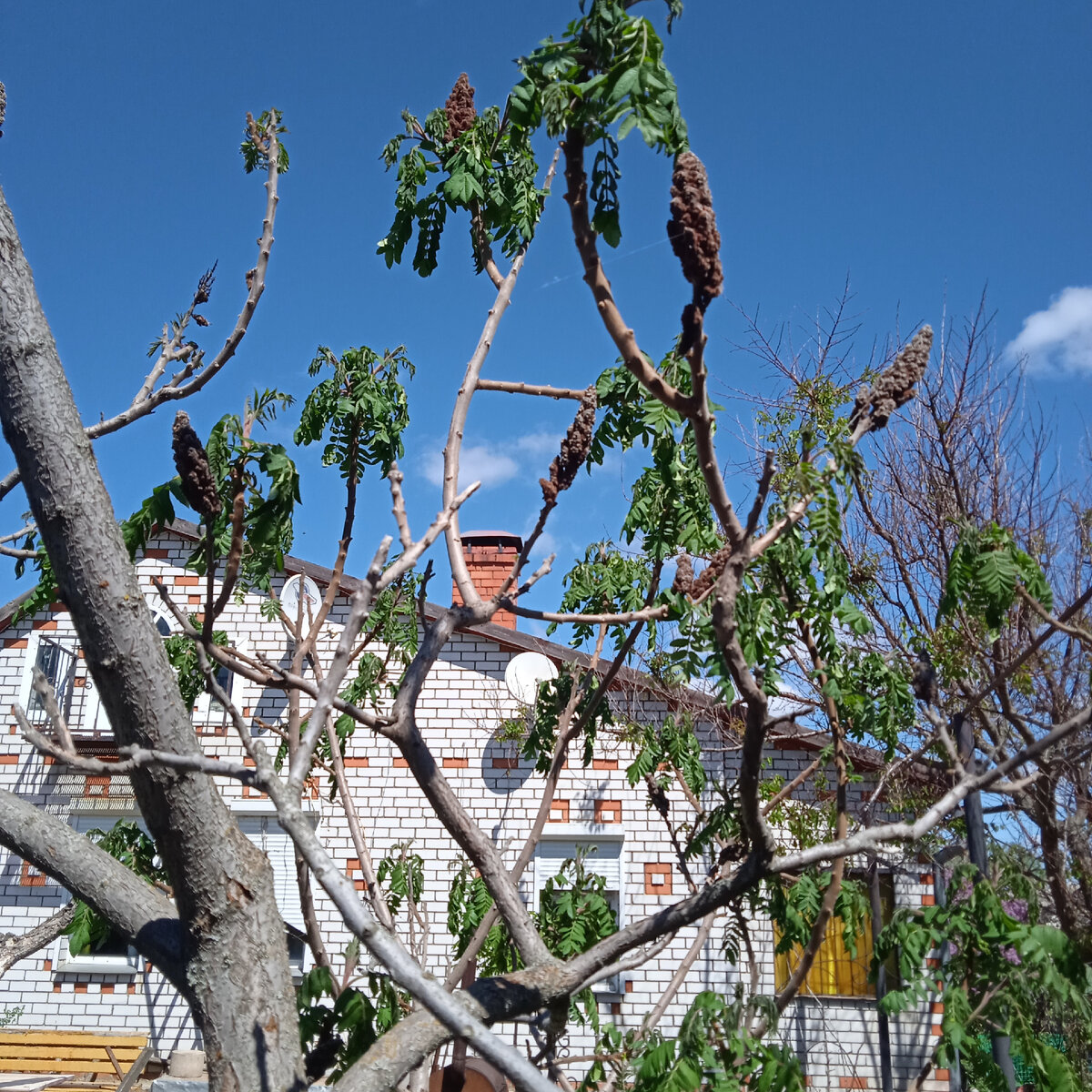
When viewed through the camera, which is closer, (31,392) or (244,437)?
(31,392)

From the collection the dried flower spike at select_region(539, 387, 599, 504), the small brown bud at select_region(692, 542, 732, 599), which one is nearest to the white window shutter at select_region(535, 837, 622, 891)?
the small brown bud at select_region(692, 542, 732, 599)

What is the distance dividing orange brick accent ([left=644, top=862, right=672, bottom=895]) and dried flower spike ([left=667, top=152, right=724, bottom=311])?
907cm

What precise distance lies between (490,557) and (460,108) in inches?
324

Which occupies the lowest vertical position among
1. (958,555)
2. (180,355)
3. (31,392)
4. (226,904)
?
(226,904)

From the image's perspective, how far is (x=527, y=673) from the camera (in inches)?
412

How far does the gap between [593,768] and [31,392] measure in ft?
28.3

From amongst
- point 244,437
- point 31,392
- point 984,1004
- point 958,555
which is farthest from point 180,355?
point 984,1004

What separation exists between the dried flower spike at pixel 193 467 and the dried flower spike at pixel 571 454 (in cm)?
77

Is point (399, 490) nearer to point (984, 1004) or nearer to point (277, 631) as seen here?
point (984, 1004)

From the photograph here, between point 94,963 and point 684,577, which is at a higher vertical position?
point 684,577

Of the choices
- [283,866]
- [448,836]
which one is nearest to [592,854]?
[448,836]

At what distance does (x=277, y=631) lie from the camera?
11.4 m

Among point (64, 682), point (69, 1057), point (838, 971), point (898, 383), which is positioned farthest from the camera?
point (64, 682)

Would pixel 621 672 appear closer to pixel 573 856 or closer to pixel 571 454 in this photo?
pixel 573 856
